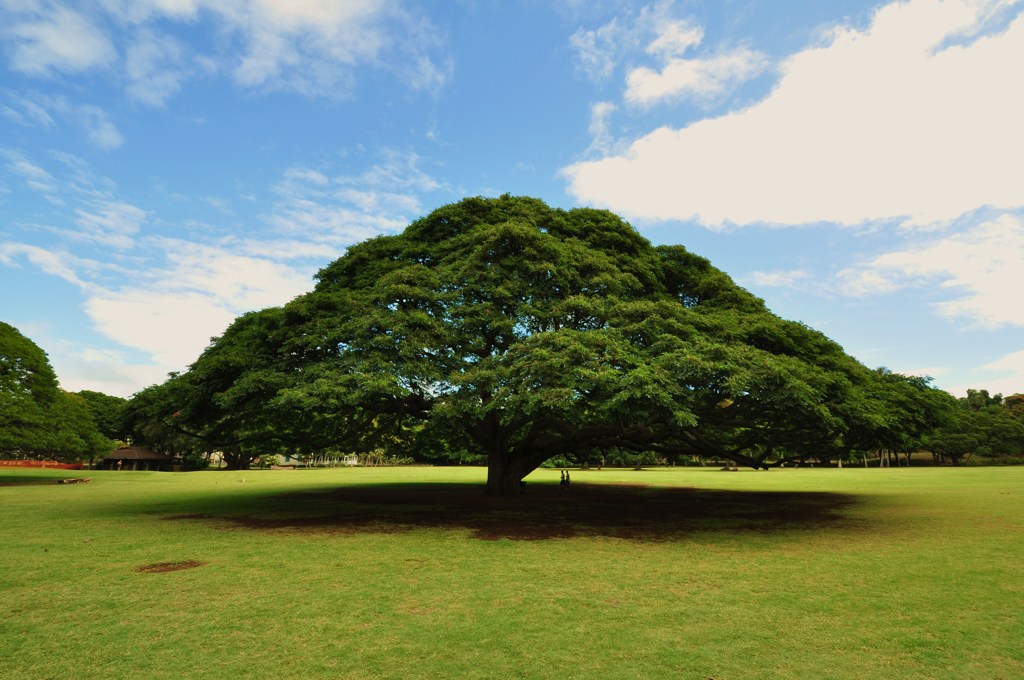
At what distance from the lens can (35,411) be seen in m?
25.9

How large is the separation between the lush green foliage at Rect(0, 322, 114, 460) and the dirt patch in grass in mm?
21998

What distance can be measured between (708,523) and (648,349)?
5.76 metres

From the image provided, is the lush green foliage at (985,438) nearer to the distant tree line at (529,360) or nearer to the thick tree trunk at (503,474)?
the distant tree line at (529,360)

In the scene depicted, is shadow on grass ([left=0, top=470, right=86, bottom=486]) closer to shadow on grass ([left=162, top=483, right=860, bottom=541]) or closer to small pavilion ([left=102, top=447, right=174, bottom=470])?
shadow on grass ([left=162, top=483, right=860, bottom=541])

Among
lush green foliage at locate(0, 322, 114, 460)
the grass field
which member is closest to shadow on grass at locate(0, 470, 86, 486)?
lush green foliage at locate(0, 322, 114, 460)

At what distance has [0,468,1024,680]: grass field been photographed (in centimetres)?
512

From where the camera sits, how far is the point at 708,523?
15.4 m

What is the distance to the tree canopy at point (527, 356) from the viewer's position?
40.1 ft

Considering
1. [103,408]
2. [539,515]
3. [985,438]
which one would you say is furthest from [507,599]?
[985,438]

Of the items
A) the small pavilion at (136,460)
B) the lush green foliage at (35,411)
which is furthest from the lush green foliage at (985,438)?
the small pavilion at (136,460)

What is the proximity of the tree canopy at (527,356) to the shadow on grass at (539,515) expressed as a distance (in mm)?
2183

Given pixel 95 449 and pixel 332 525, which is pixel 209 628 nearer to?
pixel 332 525

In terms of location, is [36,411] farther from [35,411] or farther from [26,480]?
[26,480]

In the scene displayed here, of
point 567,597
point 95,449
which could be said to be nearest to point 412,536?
point 567,597
